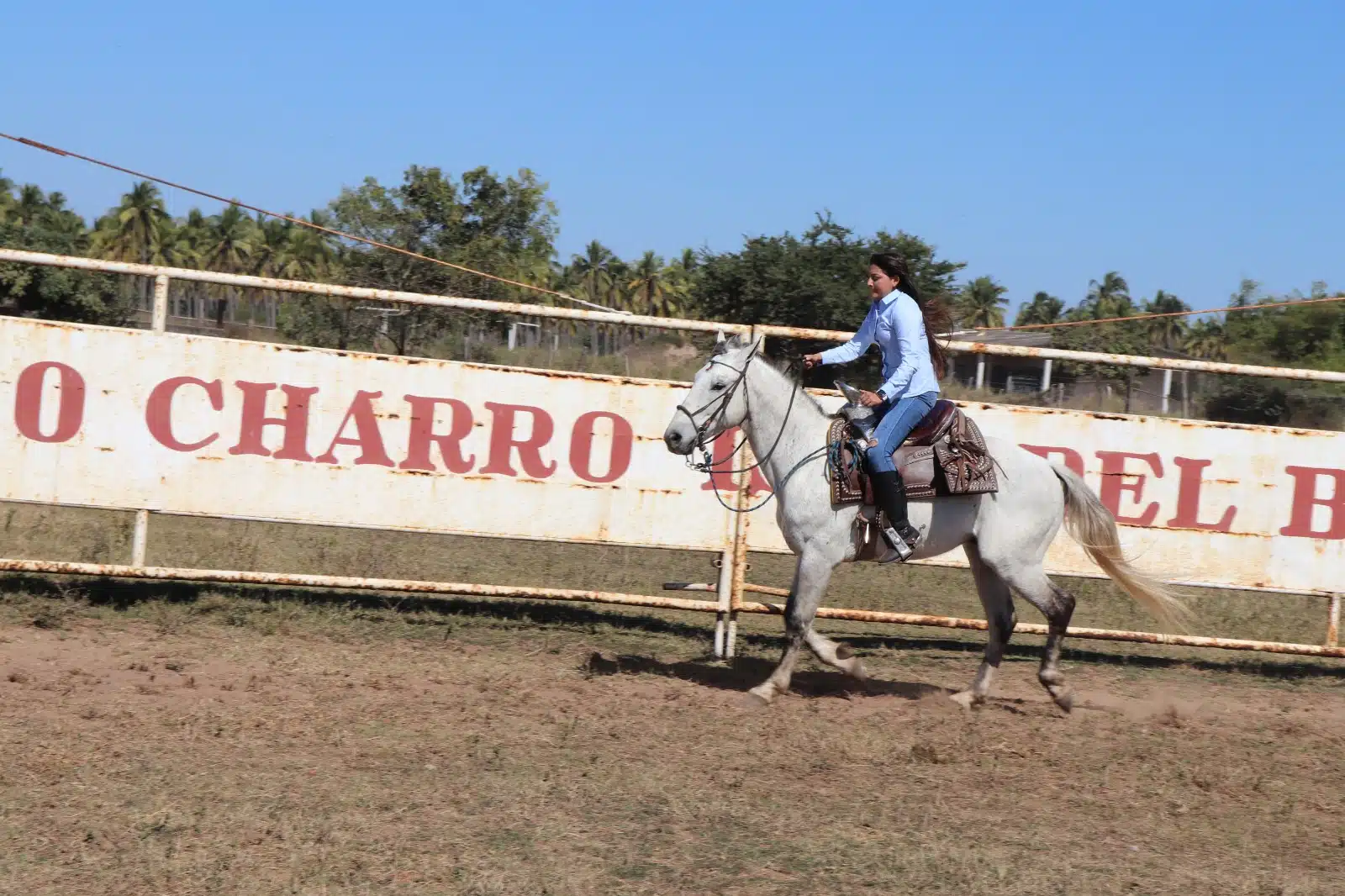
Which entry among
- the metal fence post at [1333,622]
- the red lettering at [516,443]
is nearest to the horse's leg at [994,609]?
the red lettering at [516,443]

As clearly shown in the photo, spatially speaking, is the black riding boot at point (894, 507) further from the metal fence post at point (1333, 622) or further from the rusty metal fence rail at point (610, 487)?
the metal fence post at point (1333, 622)

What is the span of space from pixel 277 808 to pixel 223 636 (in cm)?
361

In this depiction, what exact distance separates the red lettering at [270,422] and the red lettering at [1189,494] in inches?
239

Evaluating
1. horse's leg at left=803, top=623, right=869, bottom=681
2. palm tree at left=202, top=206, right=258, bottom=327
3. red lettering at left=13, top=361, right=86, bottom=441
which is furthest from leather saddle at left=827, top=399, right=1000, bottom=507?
palm tree at left=202, top=206, right=258, bottom=327

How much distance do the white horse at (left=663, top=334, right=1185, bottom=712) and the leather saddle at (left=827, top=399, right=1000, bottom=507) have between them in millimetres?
113

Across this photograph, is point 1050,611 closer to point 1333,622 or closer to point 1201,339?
point 1333,622

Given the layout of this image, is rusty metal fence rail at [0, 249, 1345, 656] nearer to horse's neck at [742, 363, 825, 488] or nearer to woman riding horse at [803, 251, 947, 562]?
horse's neck at [742, 363, 825, 488]

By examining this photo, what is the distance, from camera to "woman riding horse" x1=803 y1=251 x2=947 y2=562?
23.9 ft

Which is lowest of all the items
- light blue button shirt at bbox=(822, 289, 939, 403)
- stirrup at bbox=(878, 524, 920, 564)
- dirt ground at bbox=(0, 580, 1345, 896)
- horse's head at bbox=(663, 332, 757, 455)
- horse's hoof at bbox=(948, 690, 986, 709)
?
dirt ground at bbox=(0, 580, 1345, 896)

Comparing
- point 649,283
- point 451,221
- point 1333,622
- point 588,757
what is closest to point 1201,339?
point 649,283

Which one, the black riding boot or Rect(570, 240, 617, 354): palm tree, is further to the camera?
Rect(570, 240, 617, 354): palm tree

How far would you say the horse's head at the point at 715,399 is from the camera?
726cm

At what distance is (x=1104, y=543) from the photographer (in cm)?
796

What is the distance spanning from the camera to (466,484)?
344 inches
